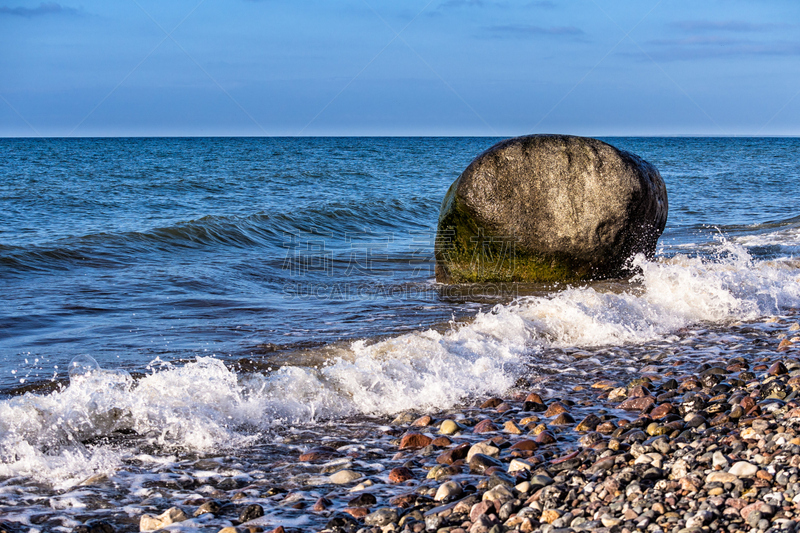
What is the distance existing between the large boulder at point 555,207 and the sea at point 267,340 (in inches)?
14.4

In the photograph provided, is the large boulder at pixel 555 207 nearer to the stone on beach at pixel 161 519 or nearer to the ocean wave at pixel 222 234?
the ocean wave at pixel 222 234

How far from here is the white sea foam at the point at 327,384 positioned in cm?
390

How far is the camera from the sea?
3.68 m

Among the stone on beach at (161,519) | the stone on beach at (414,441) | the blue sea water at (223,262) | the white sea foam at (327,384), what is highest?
the blue sea water at (223,262)

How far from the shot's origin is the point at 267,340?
6.12m

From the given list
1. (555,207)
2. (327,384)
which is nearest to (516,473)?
(327,384)

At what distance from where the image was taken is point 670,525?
2590 mm

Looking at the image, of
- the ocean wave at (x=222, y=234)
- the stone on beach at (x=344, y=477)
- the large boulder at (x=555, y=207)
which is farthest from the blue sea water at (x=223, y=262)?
the stone on beach at (x=344, y=477)

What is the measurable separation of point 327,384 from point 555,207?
4355 mm

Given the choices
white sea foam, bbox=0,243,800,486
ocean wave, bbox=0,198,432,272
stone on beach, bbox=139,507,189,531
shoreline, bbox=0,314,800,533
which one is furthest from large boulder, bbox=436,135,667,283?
stone on beach, bbox=139,507,189,531

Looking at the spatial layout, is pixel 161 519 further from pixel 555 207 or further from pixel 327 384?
pixel 555 207

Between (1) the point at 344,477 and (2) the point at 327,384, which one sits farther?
(2) the point at 327,384

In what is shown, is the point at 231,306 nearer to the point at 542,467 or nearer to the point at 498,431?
the point at 498,431

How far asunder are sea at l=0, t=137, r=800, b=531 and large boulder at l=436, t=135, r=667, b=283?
365 millimetres
